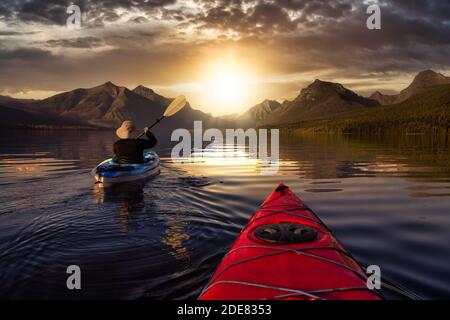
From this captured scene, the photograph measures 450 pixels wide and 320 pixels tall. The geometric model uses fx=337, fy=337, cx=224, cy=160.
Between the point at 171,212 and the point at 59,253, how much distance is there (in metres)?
3.81

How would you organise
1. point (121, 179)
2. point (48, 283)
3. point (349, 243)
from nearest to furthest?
1. point (48, 283)
2. point (349, 243)
3. point (121, 179)

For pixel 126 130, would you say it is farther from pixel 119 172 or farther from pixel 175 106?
pixel 175 106

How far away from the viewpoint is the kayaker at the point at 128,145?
1458cm

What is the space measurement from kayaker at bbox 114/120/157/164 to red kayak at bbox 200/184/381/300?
33.0 feet

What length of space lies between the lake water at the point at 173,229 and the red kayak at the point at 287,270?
1.16 m

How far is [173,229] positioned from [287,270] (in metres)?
4.79

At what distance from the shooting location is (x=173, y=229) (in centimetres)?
850

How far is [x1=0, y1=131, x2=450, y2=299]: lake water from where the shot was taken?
5.65 meters

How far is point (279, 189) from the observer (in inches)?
349

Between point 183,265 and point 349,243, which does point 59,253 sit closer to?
point 183,265

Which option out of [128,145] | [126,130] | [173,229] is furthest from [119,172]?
[173,229]

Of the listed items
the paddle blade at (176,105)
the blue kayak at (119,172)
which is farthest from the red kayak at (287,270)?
the paddle blade at (176,105)

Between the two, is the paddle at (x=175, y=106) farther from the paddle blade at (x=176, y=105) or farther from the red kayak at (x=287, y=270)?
the red kayak at (x=287, y=270)
